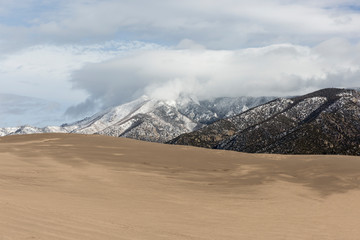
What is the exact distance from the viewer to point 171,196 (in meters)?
15.8

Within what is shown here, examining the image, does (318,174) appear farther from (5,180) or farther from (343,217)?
(5,180)

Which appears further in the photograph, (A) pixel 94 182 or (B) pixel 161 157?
(B) pixel 161 157

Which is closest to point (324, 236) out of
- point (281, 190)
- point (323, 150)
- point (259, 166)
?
point (281, 190)

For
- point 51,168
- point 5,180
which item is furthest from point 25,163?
point 5,180

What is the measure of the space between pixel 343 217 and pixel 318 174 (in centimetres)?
958

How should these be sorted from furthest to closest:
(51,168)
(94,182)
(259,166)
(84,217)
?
(259,166) → (51,168) → (94,182) → (84,217)

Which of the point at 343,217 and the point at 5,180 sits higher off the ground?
the point at 5,180

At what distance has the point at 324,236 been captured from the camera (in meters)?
11.1

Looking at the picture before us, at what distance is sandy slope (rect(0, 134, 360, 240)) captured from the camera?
10.4m

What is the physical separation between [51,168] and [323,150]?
189m

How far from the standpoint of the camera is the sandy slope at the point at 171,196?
10438 millimetres

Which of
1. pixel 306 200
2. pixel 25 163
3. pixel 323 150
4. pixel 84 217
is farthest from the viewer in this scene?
pixel 323 150

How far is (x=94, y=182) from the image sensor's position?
703 inches

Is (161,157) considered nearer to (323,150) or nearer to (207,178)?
(207,178)
